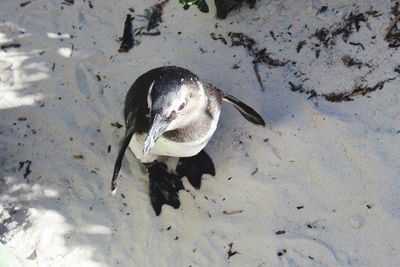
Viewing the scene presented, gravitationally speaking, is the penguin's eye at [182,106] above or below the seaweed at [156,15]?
above

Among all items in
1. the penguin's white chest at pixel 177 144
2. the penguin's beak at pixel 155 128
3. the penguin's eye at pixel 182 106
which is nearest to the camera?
the penguin's beak at pixel 155 128

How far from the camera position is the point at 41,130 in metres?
2.64

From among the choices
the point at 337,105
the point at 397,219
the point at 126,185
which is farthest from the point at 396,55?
the point at 126,185

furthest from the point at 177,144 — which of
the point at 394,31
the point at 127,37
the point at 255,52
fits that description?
the point at 394,31

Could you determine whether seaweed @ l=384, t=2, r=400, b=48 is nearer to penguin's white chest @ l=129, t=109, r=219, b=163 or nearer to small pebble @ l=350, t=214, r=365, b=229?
small pebble @ l=350, t=214, r=365, b=229

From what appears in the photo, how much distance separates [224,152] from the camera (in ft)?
8.04

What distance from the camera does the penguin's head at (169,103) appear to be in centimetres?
178

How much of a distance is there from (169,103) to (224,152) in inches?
27.5

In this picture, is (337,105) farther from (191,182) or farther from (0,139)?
(0,139)

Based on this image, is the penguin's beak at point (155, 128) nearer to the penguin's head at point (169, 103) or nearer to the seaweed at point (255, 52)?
the penguin's head at point (169, 103)

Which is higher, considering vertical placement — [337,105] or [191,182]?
[337,105]

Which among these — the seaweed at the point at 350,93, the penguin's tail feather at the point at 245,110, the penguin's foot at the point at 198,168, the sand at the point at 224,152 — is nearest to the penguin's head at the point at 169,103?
the penguin's tail feather at the point at 245,110

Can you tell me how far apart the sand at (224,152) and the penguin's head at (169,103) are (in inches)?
22.1

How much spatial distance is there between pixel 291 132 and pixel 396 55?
55 cm
